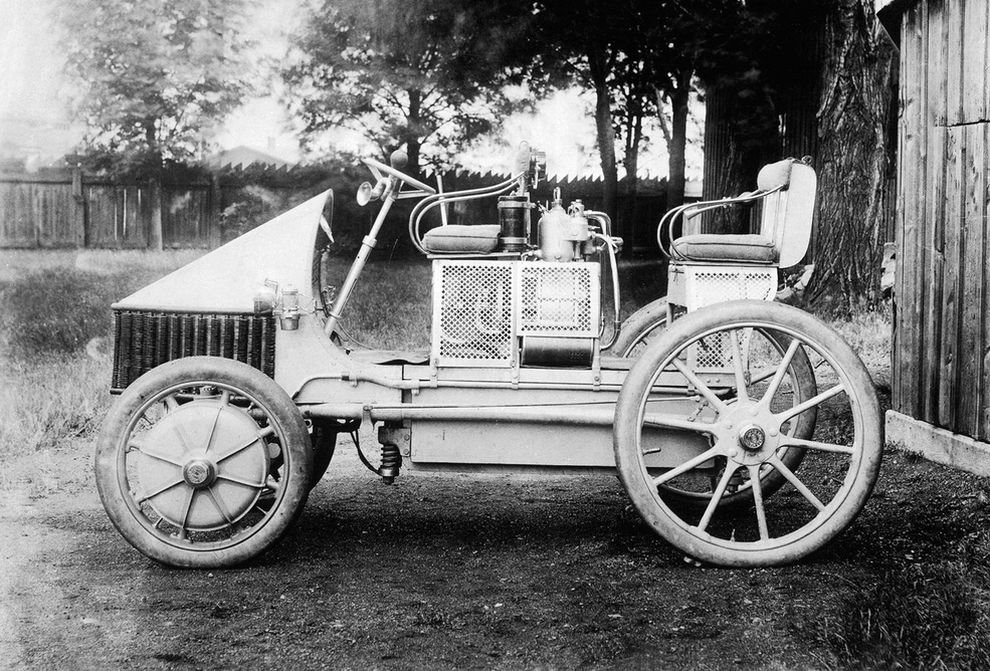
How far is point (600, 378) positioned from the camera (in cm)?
400

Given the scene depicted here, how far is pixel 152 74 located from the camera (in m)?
6.61

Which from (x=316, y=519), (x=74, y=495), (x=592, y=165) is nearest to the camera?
(x=316, y=519)

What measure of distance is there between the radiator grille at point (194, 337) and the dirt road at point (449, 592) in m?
0.79

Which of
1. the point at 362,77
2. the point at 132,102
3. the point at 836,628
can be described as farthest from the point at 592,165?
the point at 836,628

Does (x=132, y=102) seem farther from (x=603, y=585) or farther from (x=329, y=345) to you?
(x=603, y=585)

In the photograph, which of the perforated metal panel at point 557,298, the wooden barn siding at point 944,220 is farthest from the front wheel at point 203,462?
the wooden barn siding at point 944,220

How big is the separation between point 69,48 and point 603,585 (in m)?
4.86

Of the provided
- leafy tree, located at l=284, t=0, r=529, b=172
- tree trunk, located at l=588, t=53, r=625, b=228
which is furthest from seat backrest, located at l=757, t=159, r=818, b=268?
tree trunk, located at l=588, t=53, r=625, b=228

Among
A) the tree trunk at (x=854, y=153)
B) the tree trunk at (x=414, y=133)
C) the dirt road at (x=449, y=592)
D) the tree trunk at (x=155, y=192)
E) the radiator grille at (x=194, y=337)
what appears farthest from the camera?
the tree trunk at (x=854, y=153)

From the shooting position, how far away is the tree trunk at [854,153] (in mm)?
8492

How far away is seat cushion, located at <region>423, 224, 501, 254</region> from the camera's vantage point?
3969 mm

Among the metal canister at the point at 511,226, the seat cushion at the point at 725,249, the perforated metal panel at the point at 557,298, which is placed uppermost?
the metal canister at the point at 511,226

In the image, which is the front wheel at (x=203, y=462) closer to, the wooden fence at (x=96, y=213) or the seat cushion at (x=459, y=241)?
the seat cushion at (x=459, y=241)

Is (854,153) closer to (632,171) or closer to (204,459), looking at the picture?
(632,171)
